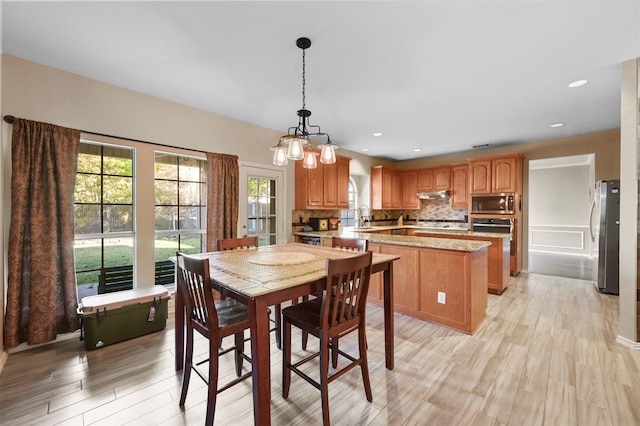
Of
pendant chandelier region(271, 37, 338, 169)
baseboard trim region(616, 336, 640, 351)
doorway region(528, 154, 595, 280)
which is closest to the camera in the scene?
pendant chandelier region(271, 37, 338, 169)

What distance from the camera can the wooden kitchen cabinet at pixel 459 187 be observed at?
5.55 metres

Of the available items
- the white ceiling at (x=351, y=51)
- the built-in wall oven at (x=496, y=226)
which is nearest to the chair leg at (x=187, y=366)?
the white ceiling at (x=351, y=51)

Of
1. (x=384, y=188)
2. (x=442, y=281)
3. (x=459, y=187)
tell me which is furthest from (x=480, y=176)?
(x=442, y=281)

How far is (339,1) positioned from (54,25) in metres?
2.00

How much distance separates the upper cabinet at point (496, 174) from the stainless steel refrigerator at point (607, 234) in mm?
1090

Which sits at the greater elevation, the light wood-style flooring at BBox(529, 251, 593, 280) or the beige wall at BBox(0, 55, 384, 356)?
the beige wall at BBox(0, 55, 384, 356)

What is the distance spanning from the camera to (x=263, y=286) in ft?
4.66

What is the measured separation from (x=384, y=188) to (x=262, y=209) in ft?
10.2

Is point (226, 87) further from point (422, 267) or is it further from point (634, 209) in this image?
point (634, 209)

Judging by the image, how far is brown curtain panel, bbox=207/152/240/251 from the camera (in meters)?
3.42

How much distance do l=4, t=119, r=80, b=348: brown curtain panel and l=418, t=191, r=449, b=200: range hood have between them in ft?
19.6

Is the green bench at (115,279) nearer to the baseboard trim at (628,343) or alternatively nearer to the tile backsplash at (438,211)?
the baseboard trim at (628,343)

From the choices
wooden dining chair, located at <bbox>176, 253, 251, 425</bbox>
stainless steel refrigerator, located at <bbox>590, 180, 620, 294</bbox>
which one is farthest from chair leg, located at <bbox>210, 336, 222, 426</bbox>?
stainless steel refrigerator, located at <bbox>590, 180, 620, 294</bbox>

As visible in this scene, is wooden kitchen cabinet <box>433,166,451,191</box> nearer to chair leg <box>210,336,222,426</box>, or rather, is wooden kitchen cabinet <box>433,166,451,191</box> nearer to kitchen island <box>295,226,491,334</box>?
kitchen island <box>295,226,491,334</box>
